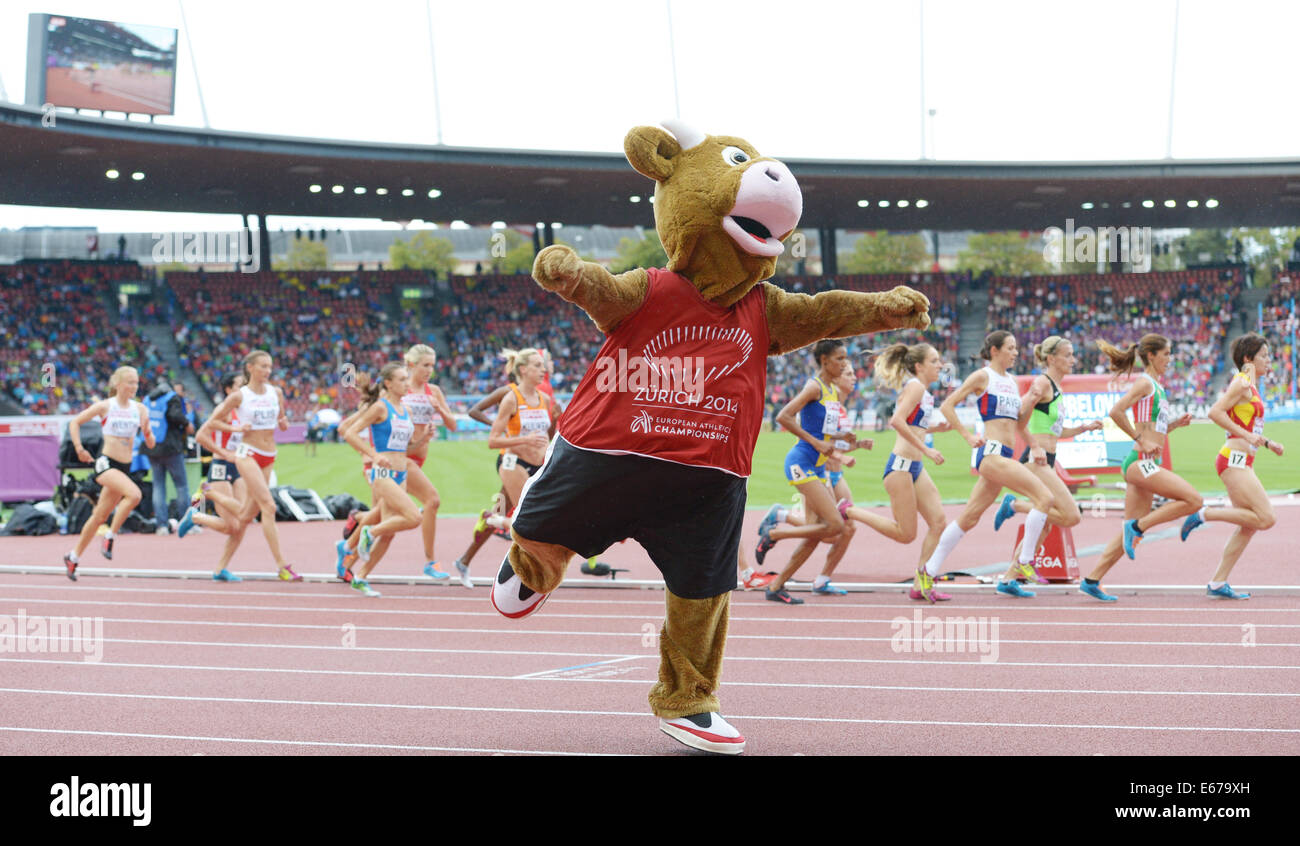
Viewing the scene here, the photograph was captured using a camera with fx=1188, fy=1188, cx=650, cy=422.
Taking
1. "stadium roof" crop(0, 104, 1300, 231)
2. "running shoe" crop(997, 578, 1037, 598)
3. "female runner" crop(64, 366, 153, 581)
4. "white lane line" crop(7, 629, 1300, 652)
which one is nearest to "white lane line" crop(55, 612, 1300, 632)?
"white lane line" crop(7, 629, 1300, 652)

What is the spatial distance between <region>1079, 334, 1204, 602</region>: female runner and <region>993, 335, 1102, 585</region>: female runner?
38 centimetres

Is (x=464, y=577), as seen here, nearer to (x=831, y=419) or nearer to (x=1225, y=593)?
(x=831, y=419)

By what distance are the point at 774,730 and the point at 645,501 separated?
1.27 metres

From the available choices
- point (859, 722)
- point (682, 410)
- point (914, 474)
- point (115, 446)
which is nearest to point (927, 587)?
point (914, 474)

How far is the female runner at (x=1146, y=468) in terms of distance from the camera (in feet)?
29.9

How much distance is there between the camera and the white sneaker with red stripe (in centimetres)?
457

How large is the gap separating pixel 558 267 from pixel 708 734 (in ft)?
6.13

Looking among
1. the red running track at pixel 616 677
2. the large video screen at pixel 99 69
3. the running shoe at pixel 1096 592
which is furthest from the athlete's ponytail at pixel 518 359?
the large video screen at pixel 99 69

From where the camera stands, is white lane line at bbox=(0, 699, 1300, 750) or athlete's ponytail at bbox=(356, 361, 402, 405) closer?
white lane line at bbox=(0, 699, 1300, 750)

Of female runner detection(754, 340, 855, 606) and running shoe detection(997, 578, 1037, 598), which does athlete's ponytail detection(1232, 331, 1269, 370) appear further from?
female runner detection(754, 340, 855, 606)

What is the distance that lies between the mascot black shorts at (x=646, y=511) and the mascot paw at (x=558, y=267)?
2.22ft

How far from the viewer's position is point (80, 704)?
5.79 metres

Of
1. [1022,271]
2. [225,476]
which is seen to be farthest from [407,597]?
[1022,271]

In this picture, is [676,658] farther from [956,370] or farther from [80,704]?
[956,370]
